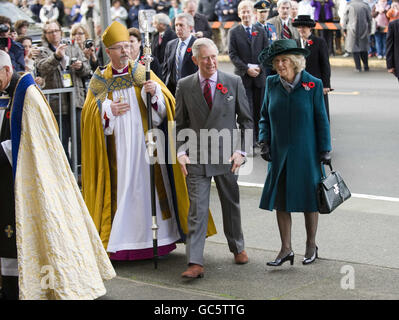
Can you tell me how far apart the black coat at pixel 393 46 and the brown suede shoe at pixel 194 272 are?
8.99 m

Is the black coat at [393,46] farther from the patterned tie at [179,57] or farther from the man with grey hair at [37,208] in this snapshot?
the man with grey hair at [37,208]

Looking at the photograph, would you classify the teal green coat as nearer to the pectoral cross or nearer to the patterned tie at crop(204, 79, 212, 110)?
the patterned tie at crop(204, 79, 212, 110)

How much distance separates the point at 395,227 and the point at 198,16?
811 cm

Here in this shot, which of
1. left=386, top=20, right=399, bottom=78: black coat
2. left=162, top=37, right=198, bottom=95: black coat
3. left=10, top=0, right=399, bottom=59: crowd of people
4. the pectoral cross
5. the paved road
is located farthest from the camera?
left=10, top=0, right=399, bottom=59: crowd of people

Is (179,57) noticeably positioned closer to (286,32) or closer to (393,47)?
(286,32)

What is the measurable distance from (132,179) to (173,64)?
4519 mm

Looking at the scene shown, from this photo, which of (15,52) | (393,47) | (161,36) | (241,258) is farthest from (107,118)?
(393,47)

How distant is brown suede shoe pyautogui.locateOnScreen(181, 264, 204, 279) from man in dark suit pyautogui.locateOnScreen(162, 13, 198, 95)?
5029 mm

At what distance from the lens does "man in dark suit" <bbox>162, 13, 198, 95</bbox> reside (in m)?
11.7

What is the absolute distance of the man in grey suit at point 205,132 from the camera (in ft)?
23.3

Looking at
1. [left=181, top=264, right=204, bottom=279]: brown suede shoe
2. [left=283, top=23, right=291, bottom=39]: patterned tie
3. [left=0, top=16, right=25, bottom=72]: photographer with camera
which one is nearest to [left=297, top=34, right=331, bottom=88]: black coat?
[left=283, top=23, right=291, bottom=39]: patterned tie

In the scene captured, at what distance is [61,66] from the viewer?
1114 centimetres

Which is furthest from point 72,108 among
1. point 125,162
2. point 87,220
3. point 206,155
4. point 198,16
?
point 198,16

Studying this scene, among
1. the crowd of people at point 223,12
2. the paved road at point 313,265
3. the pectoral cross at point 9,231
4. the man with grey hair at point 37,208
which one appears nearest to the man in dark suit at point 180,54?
the paved road at point 313,265
